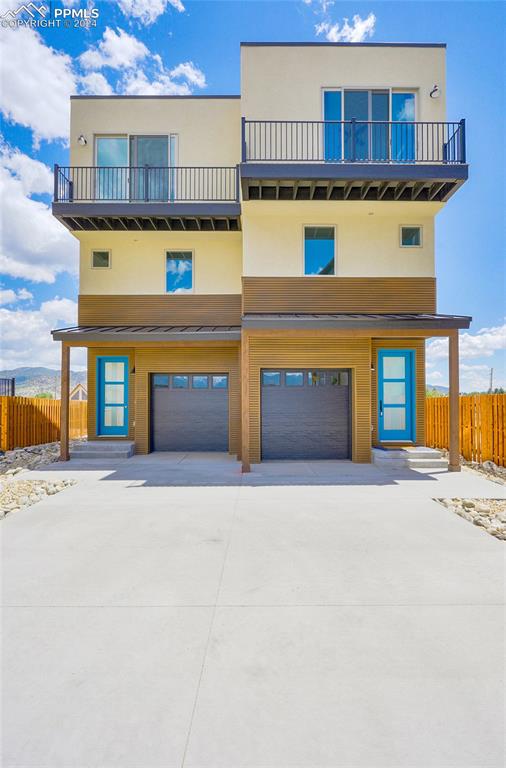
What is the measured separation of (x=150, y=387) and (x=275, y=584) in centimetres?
908

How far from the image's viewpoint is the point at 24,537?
5.27 m

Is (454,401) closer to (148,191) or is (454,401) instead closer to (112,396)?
(112,396)

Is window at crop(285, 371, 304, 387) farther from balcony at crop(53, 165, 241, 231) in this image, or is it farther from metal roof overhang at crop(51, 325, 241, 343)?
balcony at crop(53, 165, 241, 231)

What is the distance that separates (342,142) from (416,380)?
645cm

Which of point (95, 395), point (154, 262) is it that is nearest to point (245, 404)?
point (95, 395)

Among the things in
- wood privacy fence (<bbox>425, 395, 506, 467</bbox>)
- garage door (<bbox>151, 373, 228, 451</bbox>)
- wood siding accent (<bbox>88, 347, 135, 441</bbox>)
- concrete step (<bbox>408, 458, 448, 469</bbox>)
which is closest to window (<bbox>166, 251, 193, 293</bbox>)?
wood siding accent (<bbox>88, 347, 135, 441</bbox>)

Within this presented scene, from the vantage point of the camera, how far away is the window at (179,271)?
486 inches

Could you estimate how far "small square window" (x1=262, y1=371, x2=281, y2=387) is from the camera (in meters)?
11.0

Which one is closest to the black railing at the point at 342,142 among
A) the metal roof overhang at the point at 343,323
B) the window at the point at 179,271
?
the window at the point at 179,271

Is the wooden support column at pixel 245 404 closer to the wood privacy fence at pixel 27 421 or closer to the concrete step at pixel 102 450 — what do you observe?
the concrete step at pixel 102 450

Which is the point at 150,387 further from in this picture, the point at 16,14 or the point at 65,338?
the point at 16,14

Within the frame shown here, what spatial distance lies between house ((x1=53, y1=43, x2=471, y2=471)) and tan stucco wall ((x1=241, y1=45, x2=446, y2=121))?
0.04 meters

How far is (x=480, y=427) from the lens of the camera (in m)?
10.6

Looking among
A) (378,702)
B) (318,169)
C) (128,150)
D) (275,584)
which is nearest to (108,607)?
(275,584)
